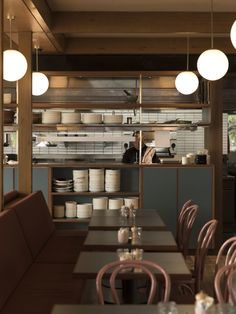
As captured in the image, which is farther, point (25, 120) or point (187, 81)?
point (187, 81)

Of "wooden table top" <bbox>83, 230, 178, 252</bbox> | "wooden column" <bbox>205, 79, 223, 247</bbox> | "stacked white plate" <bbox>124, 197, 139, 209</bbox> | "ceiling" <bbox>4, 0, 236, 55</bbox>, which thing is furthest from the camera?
"wooden column" <bbox>205, 79, 223, 247</bbox>

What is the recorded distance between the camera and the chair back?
5316 millimetres

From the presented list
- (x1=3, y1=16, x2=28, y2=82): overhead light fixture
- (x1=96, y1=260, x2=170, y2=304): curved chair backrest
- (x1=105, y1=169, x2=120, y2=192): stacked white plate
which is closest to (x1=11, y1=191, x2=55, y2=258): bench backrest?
(x1=3, y1=16, x2=28, y2=82): overhead light fixture

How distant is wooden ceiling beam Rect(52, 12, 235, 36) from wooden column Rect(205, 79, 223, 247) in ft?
5.10

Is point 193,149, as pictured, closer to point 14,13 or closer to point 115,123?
point 115,123

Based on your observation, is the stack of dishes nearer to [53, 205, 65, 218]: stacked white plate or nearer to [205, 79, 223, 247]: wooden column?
[53, 205, 65, 218]: stacked white plate

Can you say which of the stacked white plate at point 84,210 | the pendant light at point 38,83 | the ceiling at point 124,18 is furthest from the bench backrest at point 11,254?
the stacked white plate at point 84,210

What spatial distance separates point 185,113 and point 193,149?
0.76 m

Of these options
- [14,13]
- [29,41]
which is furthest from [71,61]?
[14,13]

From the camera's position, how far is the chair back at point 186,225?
209 inches

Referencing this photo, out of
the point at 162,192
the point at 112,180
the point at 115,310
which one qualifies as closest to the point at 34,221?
the point at 112,180

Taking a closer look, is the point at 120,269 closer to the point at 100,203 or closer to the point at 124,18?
the point at 124,18

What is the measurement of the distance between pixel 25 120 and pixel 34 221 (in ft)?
4.77

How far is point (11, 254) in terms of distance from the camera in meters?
4.31
